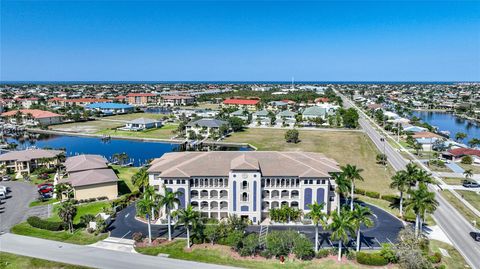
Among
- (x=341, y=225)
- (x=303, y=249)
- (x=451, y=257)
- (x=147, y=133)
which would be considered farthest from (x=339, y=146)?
(x=147, y=133)

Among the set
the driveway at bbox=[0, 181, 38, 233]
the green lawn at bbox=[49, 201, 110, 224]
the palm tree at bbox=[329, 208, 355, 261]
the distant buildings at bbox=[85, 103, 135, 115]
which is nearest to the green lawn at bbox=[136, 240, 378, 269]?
the palm tree at bbox=[329, 208, 355, 261]

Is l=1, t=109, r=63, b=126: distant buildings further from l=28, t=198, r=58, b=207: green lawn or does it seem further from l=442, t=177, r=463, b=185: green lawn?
l=442, t=177, r=463, b=185: green lawn

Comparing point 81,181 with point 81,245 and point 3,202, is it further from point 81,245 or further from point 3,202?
point 81,245

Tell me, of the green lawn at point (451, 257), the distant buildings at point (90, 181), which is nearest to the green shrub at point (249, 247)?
the green lawn at point (451, 257)

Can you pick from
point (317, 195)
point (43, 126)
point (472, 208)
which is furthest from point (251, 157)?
point (43, 126)

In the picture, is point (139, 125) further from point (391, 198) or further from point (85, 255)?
point (391, 198)
